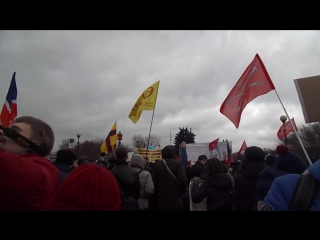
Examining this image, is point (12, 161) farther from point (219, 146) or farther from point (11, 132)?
point (219, 146)

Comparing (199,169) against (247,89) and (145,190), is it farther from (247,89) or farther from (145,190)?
(247,89)

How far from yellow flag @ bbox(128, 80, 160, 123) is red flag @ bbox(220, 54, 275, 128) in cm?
392

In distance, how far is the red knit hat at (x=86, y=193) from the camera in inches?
53.9

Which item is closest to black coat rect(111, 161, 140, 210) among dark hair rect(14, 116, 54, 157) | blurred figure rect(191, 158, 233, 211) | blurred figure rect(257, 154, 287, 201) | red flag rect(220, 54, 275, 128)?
blurred figure rect(191, 158, 233, 211)

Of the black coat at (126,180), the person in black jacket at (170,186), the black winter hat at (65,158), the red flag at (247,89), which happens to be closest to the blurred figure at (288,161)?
the red flag at (247,89)

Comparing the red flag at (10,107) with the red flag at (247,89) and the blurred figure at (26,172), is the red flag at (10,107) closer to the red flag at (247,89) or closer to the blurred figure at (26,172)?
the blurred figure at (26,172)

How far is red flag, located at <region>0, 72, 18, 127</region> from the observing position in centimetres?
571

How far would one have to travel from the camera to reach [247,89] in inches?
216

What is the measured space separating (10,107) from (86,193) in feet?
18.6

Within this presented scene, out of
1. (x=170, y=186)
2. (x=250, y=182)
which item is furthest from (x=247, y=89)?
(x=170, y=186)

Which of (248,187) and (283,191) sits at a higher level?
(283,191)

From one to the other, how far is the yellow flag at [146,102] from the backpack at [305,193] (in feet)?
24.9

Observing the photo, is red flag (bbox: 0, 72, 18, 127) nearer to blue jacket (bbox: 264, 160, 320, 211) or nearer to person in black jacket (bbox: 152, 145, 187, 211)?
person in black jacket (bbox: 152, 145, 187, 211)
